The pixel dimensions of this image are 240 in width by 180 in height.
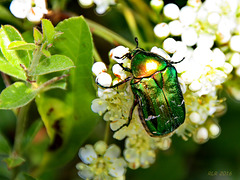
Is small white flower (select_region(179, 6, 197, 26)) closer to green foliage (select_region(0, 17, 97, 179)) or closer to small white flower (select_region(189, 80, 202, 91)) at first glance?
small white flower (select_region(189, 80, 202, 91))

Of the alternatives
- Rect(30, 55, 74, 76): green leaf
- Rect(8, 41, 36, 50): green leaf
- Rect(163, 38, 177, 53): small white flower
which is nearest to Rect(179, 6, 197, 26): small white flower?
Rect(163, 38, 177, 53): small white flower

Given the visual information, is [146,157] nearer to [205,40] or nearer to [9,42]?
[205,40]

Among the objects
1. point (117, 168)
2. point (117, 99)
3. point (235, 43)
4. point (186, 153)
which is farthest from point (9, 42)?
point (186, 153)

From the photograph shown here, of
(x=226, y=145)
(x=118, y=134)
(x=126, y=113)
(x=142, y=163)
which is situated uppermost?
(x=126, y=113)

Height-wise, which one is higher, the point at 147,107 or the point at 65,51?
the point at 65,51

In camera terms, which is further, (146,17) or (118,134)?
(146,17)

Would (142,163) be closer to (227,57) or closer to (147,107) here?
(147,107)

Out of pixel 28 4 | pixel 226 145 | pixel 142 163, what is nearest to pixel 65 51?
pixel 28 4

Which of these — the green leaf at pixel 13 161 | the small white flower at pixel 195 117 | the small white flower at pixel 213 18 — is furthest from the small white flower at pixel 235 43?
the green leaf at pixel 13 161

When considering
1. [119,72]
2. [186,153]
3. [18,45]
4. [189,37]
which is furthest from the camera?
[186,153]
